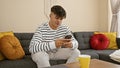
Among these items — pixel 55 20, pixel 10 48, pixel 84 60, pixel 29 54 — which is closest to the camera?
pixel 84 60

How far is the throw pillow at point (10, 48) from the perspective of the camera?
2.75 m

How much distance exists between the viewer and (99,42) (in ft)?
12.2

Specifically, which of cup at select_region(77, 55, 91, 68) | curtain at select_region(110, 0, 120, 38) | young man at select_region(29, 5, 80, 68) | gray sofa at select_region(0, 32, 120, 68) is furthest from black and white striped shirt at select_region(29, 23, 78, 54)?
curtain at select_region(110, 0, 120, 38)

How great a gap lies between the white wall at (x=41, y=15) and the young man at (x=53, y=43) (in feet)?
3.25

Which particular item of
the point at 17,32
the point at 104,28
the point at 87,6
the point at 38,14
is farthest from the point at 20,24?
the point at 104,28

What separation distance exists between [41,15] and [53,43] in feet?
4.59

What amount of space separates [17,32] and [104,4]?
1960 millimetres

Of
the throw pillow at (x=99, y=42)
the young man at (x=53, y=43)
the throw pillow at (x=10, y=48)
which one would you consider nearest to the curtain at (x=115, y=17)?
the throw pillow at (x=99, y=42)

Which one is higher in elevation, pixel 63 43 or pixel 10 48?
pixel 63 43

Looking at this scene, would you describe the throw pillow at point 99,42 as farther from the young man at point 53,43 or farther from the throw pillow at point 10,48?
the throw pillow at point 10,48

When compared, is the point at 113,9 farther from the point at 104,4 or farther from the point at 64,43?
the point at 64,43

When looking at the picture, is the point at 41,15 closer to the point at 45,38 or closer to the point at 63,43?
the point at 45,38

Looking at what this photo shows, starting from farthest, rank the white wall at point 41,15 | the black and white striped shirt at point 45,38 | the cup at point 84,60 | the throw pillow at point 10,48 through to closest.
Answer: the white wall at point 41,15
the throw pillow at point 10,48
the black and white striped shirt at point 45,38
the cup at point 84,60

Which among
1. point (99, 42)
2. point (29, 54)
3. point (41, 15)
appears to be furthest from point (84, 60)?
point (41, 15)
